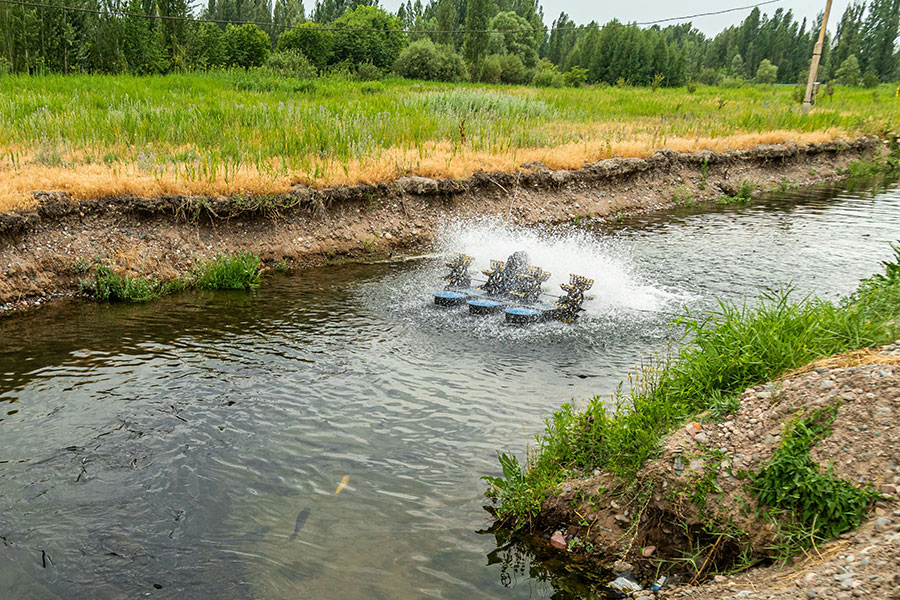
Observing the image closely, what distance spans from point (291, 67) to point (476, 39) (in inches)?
972

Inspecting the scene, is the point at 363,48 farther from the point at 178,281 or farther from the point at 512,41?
the point at 178,281

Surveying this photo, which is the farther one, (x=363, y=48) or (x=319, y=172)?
(x=363, y=48)

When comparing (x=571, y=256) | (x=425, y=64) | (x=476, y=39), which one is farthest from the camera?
(x=476, y=39)

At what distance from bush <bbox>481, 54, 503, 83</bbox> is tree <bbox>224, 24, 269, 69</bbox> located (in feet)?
73.8

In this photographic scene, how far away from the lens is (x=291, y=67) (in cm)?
4484

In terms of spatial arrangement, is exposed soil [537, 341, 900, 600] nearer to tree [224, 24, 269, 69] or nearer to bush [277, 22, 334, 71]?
bush [277, 22, 334, 71]


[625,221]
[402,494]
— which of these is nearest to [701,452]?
[402,494]

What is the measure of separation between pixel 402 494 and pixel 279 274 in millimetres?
7461

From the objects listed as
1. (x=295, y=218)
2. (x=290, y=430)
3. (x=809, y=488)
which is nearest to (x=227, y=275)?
(x=295, y=218)

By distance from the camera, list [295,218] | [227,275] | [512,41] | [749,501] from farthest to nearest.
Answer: [512,41], [295,218], [227,275], [749,501]

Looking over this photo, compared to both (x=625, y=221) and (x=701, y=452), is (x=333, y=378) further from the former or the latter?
(x=625, y=221)

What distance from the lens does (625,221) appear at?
17.8 m

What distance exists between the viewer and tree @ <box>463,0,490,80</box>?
6316 centimetres

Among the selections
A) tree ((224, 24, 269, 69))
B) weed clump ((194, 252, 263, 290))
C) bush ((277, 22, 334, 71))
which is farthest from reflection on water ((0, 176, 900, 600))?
tree ((224, 24, 269, 69))
